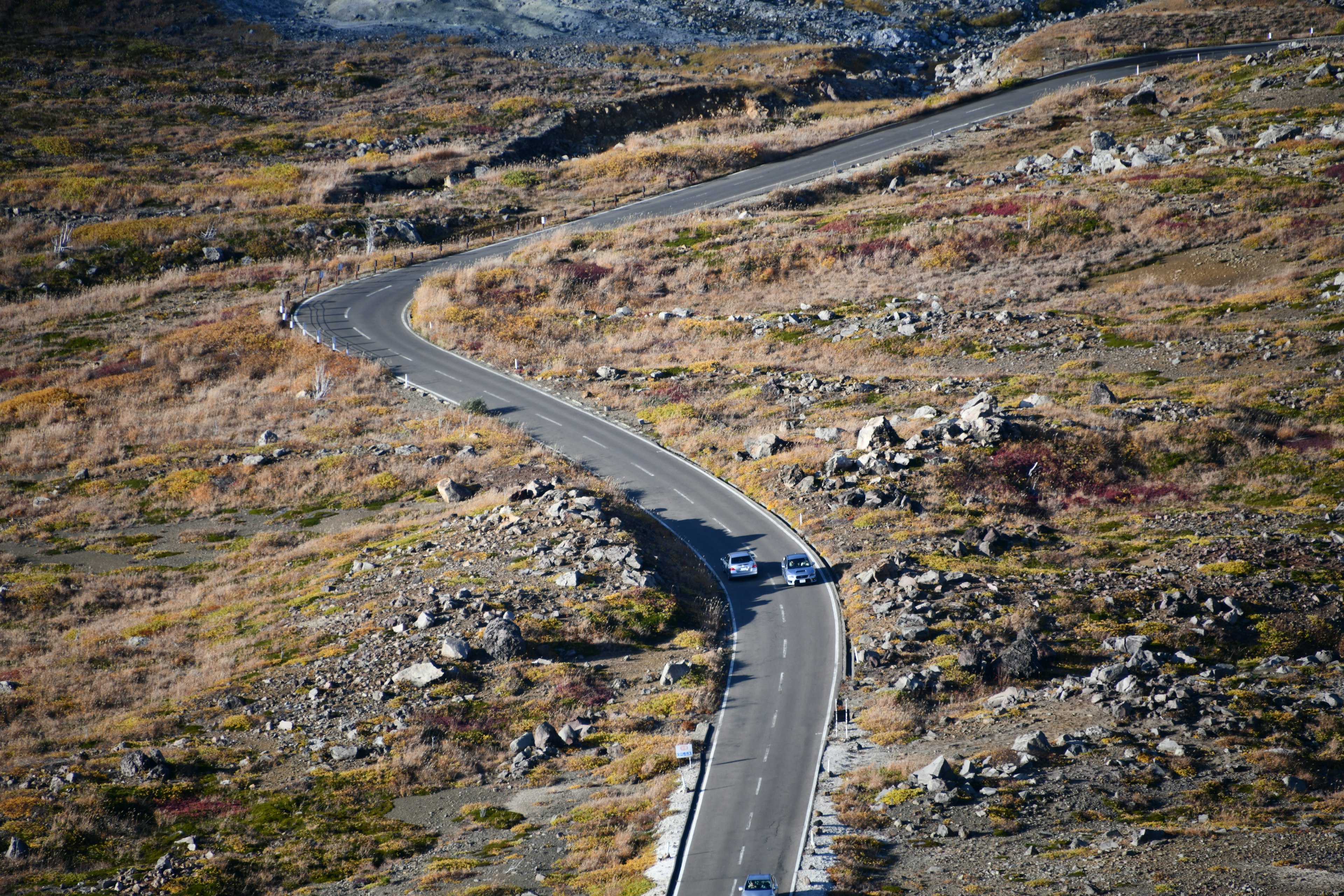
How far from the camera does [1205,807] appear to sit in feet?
82.6

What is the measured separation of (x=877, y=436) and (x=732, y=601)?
13.8 metres

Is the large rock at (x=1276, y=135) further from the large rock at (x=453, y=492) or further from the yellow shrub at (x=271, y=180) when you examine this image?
the yellow shrub at (x=271, y=180)

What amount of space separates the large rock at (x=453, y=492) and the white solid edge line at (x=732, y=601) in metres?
8.91

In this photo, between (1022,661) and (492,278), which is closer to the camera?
(1022,661)

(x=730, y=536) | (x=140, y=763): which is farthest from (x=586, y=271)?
(x=140, y=763)

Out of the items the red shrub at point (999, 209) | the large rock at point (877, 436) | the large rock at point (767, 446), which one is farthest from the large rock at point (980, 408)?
the red shrub at point (999, 209)

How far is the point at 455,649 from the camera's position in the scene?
34.6 metres

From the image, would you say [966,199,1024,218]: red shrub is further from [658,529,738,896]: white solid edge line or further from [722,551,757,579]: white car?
[722,551,757,579]: white car

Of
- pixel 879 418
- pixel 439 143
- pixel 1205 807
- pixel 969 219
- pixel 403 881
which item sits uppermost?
pixel 439 143

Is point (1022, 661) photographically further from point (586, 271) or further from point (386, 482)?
point (586, 271)

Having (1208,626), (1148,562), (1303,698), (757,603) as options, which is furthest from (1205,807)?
(757,603)

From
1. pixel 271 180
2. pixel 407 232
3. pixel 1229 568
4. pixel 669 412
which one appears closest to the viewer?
pixel 1229 568

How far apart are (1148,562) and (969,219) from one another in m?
44.3

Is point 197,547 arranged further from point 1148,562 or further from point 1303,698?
point 1303,698
